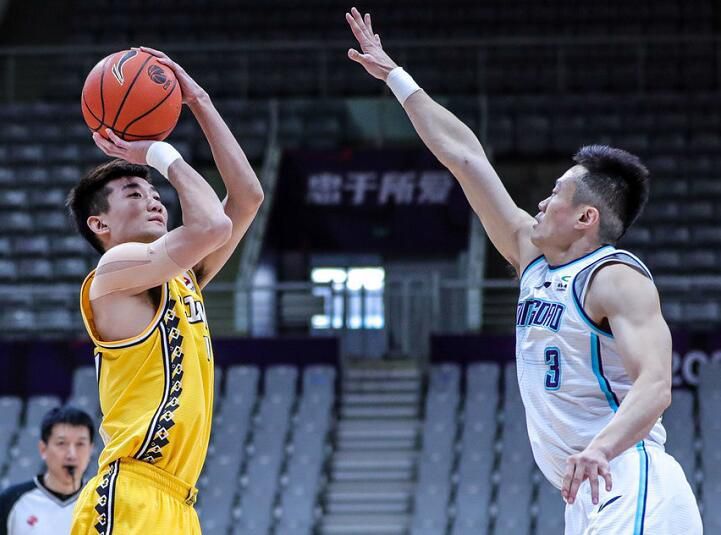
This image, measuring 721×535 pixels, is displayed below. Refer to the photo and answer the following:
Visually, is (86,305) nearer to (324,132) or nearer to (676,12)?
(324,132)

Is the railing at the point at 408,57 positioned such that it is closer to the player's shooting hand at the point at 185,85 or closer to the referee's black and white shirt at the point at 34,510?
the referee's black and white shirt at the point at 34,510

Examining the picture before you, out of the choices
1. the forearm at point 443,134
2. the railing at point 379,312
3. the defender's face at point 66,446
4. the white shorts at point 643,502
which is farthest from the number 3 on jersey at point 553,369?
the railing at point 379,312

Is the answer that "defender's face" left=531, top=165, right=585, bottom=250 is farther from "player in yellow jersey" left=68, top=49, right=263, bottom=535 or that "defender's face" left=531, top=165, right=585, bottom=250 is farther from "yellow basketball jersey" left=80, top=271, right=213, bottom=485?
"yellow basketball jersey" left=80, top=271, right=213, bottom=485

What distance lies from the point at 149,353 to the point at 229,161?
80 centimetres

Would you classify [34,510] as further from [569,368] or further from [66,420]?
[569,368]

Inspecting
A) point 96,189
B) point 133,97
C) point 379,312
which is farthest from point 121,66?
point 379,312

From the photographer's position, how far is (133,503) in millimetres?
4082

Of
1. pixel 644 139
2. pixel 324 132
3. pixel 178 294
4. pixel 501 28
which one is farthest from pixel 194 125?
pixel 178 294

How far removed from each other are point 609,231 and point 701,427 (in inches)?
309

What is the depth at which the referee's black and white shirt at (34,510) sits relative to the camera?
6.41m

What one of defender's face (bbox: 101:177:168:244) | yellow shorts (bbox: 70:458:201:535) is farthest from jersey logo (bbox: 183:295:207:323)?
yellow shorts (bbox: 70:458:201:535)

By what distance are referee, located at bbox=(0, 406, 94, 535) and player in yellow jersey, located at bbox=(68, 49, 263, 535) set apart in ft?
7.57

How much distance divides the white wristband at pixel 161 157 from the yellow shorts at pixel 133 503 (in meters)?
0.94

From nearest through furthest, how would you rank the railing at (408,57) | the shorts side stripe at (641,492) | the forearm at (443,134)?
1. the shorts side stripe at (641,492)
2. the forearm at (443,134)
3. the railing at (408,57)
